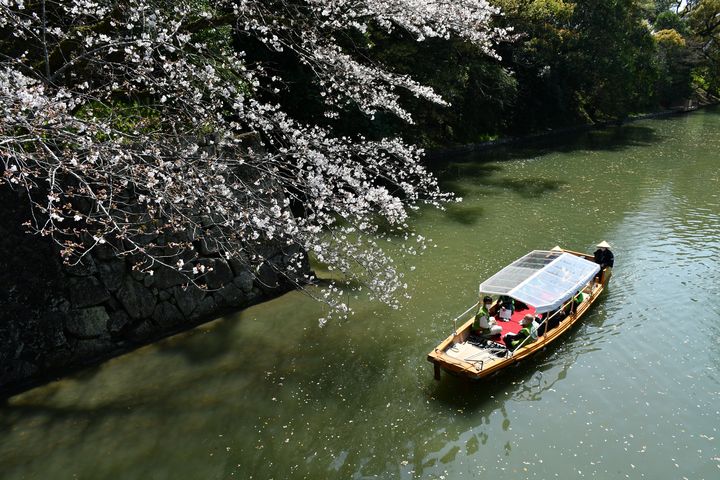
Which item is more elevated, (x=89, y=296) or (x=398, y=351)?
(x=89, y=296)

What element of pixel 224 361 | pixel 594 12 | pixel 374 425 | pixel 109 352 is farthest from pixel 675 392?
pixel 594 12

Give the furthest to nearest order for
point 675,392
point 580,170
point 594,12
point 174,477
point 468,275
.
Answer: point 594,12 → point 580,170 → point 468,275 → point 675,392 → point 174,477

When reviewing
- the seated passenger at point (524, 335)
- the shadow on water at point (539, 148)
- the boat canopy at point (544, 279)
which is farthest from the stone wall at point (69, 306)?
the shadow on water at point (539, 148)

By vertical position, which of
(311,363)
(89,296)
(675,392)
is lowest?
(675,392)

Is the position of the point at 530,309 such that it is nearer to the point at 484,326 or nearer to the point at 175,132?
the point at 484,326

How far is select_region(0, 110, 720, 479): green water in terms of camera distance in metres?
7.47

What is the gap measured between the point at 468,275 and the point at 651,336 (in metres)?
4.39

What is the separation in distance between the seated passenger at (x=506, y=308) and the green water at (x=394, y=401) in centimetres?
114

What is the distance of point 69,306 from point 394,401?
6.27 meters

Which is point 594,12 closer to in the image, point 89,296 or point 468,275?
point 468,275

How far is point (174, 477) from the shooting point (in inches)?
285

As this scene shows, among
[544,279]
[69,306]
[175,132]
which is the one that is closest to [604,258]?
[544,279]

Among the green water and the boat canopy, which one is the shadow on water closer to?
the boat canopy

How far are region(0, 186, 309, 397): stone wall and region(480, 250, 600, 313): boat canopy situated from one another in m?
4.83
